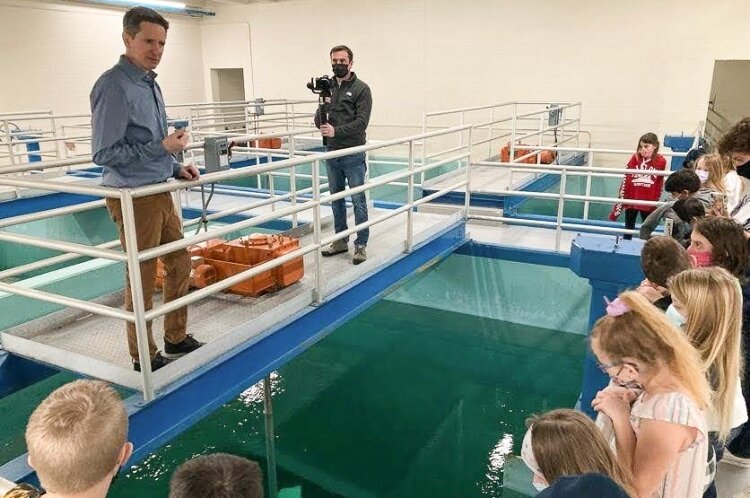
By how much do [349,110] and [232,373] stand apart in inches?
94.0

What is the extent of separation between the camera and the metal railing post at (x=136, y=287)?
246 centimetres

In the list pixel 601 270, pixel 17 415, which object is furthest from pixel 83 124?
pixel 601 270

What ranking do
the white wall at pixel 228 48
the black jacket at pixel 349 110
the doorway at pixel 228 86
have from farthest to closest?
1. the doorway at pixel 228 86
2. the white wall at pixel 228 48
3. the black jacket at pixel 349 110

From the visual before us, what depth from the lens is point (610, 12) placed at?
38.3 ft

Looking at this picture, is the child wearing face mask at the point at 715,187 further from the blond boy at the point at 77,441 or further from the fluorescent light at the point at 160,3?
the fluorescent light at the point at 160,3

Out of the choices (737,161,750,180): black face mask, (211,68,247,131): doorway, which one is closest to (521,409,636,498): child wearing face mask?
(737,161,750,180): black face mask

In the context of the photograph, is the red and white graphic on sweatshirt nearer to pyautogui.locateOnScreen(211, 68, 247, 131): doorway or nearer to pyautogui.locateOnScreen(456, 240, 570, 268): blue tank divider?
pyautogui.locateOnScreen(456, 240, 570, 268): blue tank divider

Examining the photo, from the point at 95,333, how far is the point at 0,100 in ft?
36.8

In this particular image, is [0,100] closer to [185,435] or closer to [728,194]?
[185,435]

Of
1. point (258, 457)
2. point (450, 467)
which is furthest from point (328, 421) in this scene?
point (450, 467)

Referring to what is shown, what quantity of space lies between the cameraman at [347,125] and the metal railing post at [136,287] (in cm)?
227

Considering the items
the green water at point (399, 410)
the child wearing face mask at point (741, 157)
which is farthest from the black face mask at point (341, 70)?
the green water at point (399, 410)

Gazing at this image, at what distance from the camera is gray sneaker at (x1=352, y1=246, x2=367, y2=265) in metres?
4.74

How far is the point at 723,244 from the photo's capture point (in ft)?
8.86
